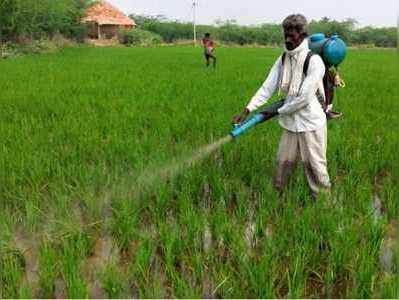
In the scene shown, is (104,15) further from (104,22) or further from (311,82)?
(311,82)

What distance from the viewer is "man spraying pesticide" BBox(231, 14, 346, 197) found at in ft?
7.52

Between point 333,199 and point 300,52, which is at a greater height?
point 300,52

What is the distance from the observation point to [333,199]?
257 centimetres

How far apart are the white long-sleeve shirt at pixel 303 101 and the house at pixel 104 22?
31935 mm

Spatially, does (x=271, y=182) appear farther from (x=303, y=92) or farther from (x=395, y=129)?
(x=395, y=129)

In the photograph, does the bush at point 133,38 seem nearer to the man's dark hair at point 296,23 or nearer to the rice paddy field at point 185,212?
the rice paddy field at point 185,212

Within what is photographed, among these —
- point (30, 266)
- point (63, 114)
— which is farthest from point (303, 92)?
point (63, 114)

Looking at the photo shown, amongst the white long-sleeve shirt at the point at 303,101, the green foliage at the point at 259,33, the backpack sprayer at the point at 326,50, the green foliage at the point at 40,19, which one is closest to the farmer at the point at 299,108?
the white long-sleeve shirt at the point at 303,101

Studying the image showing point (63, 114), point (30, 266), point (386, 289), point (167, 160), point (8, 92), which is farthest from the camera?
point (8, 92)

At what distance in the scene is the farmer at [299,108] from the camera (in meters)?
2.29

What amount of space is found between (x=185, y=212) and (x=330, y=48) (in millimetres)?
1283

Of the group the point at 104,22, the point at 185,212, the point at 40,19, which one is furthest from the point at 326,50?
the point at 104,22

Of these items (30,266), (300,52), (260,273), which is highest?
(300,52)

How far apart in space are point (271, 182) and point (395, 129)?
6.68 feet
